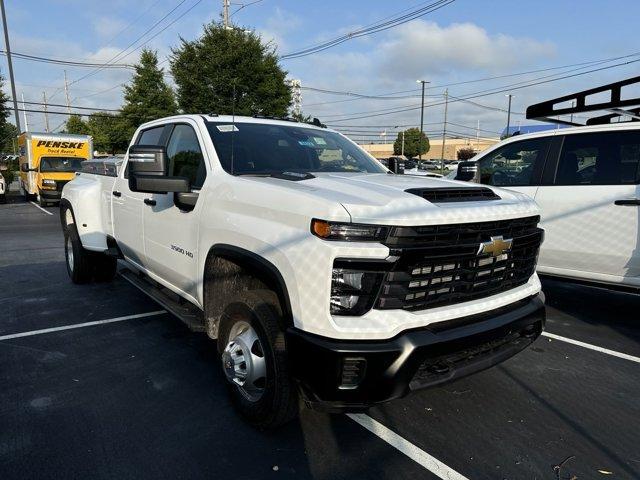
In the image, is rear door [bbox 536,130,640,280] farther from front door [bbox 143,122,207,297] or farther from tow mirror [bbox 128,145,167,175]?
tow mirror [bbox 128,145,167,175]

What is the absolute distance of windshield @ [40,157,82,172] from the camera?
18.8 meters

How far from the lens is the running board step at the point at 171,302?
11.6ft

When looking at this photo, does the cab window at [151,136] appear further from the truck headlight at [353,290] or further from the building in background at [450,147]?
the building in background at [450,147]

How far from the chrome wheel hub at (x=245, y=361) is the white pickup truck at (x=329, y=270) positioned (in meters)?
0.01

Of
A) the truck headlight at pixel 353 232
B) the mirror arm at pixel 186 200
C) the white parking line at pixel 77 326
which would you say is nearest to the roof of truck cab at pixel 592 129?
the truck headlight at pixel 353 232

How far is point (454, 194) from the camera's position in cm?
279

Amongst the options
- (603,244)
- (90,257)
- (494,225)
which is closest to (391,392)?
(494,225)

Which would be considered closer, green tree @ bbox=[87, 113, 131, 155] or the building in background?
green tree @ bbox=[87, 113, 131, 155]

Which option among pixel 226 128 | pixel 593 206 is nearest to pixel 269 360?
pixel 226 128

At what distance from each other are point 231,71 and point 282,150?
19.1 meters

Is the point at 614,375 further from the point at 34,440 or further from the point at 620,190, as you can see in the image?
the point at 34,440

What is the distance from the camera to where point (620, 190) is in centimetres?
477

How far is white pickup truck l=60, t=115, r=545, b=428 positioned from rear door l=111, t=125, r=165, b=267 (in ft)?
2.09

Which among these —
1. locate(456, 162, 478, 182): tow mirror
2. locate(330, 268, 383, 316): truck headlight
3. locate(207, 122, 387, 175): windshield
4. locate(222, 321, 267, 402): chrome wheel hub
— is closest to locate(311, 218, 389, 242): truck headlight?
locate(330, 268, 383, 316): truck headlight
